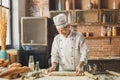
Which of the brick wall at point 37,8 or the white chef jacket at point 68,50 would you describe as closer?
the white chef jacket at point 68,50

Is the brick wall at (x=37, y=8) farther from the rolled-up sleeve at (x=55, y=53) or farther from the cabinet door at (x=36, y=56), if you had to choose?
the rolled-up sleeve at (x=55, y=53)

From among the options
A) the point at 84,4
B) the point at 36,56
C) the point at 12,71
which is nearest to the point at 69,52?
the point at 12,71

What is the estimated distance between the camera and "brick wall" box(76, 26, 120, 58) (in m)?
5.79

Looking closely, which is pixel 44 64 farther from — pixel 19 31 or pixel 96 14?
pixel 96 14

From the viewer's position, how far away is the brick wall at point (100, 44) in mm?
5785

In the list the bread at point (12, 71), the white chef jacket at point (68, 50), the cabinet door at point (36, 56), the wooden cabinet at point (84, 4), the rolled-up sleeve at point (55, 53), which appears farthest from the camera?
the wooden cabinet at point (84, 4)

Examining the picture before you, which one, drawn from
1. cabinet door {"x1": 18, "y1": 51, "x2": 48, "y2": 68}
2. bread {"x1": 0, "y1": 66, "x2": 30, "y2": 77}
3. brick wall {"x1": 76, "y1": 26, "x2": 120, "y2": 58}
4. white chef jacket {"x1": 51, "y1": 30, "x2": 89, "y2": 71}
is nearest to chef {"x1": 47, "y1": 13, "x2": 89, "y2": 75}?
white chef jacket {"x1": 51, "y1": 30, "x2": 89, "y2": 71}

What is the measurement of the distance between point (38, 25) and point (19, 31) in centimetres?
49

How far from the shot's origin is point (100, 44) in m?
5.80

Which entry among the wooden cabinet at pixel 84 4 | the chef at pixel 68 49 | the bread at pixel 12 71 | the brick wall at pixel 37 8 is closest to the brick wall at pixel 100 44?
the wooden cabinet at pixel 84 4

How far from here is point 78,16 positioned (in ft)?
18.6

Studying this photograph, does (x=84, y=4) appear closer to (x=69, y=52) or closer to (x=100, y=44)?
(x=100, y=44)

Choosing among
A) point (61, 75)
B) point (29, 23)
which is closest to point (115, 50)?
point (29, 23)

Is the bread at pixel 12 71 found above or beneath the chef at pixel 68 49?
beneath
